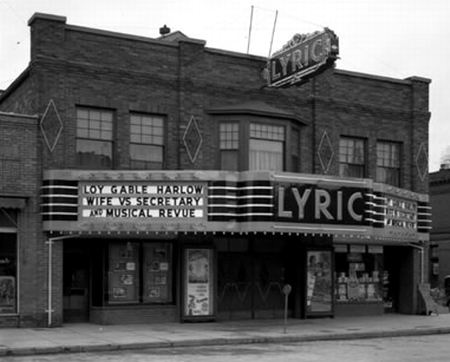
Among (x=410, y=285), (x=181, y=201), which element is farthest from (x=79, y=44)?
(x=410, y=285)

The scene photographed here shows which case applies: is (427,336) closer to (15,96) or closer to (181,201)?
(181,201)

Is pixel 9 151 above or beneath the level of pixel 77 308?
above

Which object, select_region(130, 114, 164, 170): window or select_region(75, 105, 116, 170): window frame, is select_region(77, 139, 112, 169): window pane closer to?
select_region(75, 105, 116, 170): window frame

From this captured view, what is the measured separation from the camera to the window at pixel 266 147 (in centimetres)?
2334

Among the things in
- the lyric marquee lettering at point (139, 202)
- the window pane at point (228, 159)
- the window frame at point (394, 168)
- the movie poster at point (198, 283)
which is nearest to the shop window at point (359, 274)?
the window frame at point (394, 168)

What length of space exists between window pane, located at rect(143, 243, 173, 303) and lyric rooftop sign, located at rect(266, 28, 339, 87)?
6.36 meters

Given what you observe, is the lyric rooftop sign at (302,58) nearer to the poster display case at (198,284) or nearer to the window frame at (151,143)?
the window frame at (151,143)

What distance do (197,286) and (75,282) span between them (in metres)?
3.72

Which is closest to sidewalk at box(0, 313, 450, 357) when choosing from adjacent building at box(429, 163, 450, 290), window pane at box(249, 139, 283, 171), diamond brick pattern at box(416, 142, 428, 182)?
window pane at box(249, 139, 283, 171)

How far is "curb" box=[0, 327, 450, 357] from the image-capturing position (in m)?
16.5

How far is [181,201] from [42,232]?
13.2ft

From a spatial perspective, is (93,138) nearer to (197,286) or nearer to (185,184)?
(185,184)

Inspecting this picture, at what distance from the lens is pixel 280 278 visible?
82.3 ft

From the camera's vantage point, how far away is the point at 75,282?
22.5 meters
